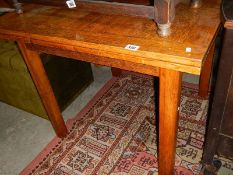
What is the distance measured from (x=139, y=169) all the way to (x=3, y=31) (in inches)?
41.5

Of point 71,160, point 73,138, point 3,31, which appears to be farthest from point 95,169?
point 3,31

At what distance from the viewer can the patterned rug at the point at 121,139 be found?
Answer: 4.95 ft

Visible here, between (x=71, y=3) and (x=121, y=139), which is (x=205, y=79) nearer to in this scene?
(x=121, y=139)

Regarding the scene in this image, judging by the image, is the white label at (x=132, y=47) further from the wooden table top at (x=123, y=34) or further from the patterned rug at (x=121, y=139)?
the patterned rug at (x=121, y=139)

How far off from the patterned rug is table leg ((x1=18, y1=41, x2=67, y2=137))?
14cm

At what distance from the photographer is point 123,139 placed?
1.68 m

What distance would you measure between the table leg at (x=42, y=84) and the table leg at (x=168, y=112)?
2.38 ft

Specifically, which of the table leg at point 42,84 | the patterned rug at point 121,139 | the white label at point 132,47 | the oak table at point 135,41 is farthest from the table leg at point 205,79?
the table leg at point 42,84

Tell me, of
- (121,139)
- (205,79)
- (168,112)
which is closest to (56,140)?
(121,139)

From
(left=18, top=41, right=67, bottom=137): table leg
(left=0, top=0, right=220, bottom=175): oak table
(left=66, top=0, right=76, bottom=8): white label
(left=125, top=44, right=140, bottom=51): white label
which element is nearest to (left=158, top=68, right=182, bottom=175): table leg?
(left=0, top=0, right=220, bottom=175): oak table

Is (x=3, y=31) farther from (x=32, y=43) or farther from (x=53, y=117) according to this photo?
(x=53, y=117)

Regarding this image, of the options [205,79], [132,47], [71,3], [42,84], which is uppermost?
[71,3]

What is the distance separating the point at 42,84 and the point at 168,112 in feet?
2.55

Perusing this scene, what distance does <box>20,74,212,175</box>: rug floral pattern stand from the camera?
1.51m
